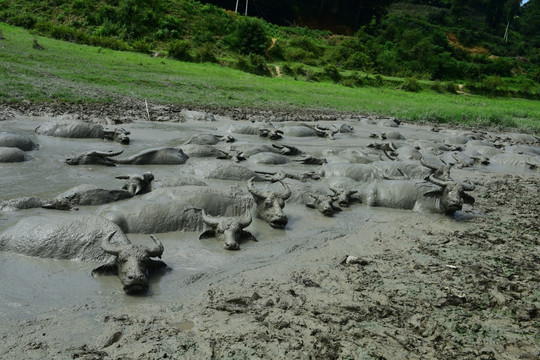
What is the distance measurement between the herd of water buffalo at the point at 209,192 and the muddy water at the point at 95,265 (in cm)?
14

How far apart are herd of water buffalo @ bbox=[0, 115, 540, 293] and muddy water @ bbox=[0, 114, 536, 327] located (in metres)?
0.14

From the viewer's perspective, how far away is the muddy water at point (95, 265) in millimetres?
4070

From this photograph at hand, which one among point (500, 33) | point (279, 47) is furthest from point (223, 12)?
point (500, 33)

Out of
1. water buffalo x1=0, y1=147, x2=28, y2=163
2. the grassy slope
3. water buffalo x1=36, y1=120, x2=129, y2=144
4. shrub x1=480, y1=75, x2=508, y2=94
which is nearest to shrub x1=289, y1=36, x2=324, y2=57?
the grassy slope

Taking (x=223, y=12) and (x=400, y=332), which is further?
(x=223, y=12)

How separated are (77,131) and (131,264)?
769 cm

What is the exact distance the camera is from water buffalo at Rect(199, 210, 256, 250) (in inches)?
217

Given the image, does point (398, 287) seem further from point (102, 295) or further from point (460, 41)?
point (460, 41)

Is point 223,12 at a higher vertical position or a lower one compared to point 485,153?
higher

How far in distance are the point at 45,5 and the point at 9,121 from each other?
3033 centimetres

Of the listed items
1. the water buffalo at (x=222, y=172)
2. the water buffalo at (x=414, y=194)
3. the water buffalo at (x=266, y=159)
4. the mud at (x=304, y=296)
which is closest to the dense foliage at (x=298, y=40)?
the water buffalo at (x=266, y=159)

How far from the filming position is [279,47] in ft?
136

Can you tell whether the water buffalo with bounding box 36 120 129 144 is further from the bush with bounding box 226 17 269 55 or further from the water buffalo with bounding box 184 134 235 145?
the bush with bounding box 226 17 269 55

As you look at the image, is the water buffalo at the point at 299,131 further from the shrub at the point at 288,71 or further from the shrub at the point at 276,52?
the shrub at the point at 276,52
